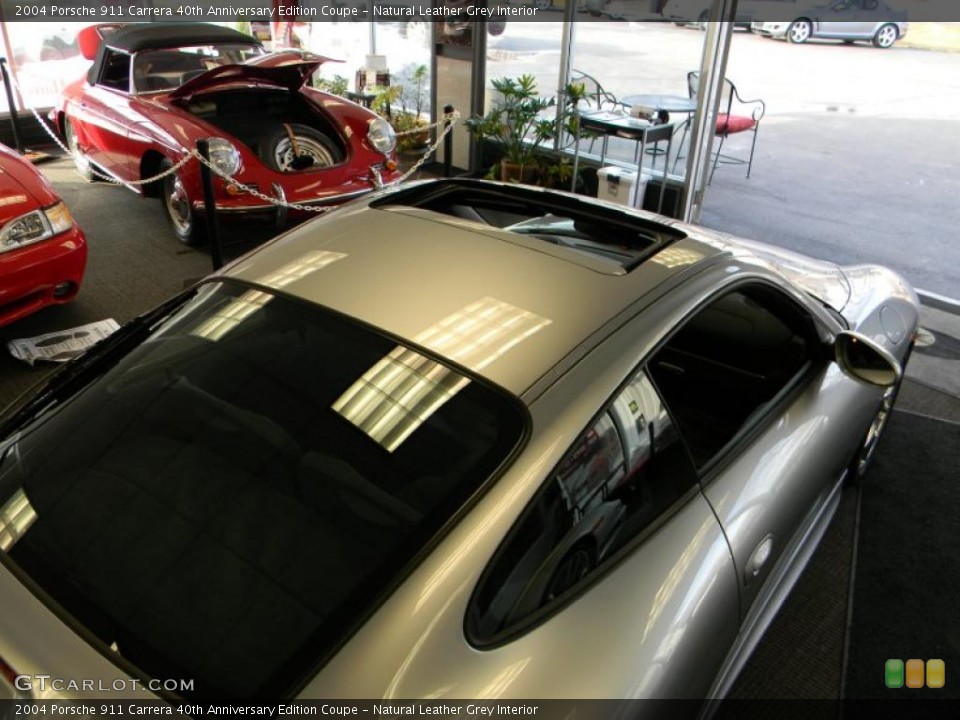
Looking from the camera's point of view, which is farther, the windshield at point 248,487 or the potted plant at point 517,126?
the potted plant at point 517,126

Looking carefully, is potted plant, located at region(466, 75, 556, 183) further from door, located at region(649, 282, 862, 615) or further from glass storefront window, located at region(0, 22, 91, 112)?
glass storefront window, located at region(0, 22, 91, 112)

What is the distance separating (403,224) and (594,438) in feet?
2.38

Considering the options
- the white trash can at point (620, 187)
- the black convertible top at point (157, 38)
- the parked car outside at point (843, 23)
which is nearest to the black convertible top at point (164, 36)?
the black convertible top at point (157, 38)

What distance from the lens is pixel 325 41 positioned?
9.06 metres

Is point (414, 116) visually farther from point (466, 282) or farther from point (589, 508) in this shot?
point (589, 508)

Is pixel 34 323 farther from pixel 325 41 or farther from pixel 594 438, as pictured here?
pixel 325 41

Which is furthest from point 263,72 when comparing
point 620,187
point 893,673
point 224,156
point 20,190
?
point 893,673

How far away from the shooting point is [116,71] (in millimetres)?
5465

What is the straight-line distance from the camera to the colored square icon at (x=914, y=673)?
2053 mm

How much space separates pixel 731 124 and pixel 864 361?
4.78m

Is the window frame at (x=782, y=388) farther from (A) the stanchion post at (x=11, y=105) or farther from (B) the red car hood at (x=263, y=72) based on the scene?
(A) the stanchion post at (x=11, y=105)

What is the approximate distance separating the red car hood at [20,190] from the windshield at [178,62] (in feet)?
5.89
